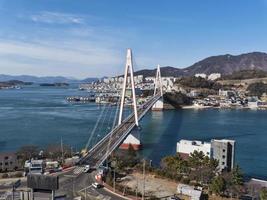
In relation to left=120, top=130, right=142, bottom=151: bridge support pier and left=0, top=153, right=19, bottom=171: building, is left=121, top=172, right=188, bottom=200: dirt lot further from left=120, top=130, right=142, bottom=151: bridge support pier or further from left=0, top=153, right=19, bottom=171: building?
left=120, top=130, right=142, bottom=151: bridge support pier

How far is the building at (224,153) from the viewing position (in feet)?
24.0

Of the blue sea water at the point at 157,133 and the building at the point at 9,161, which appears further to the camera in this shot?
the blue sea water at the point at 157,133

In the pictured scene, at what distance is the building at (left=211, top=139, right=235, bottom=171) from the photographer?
732 centimetres

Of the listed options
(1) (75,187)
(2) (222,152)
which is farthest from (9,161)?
(2) (222,152)

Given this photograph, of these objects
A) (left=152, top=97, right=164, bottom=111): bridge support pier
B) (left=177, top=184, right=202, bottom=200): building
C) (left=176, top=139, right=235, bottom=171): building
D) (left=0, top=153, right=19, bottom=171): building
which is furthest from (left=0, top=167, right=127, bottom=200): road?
(left=152, top=97, right=164, bottom=111): bridge support pier

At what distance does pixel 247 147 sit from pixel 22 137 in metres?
5.99

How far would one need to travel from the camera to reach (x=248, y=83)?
3189cm

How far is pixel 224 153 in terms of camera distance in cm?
736

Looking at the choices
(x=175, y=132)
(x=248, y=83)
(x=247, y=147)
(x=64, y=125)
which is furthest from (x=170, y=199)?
(x=248, y=83)

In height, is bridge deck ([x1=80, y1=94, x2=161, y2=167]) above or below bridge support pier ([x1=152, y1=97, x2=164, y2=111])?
above

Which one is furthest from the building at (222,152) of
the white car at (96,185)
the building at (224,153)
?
the white car at (96,185)

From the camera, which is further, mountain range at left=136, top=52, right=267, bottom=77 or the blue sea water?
mountain range at left=136, top=52, right=267, bottom=77

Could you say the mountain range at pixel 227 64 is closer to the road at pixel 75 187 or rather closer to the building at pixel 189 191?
the road at pixel 75 187

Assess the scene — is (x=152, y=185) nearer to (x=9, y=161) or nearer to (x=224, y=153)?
(x=224, y=153)
